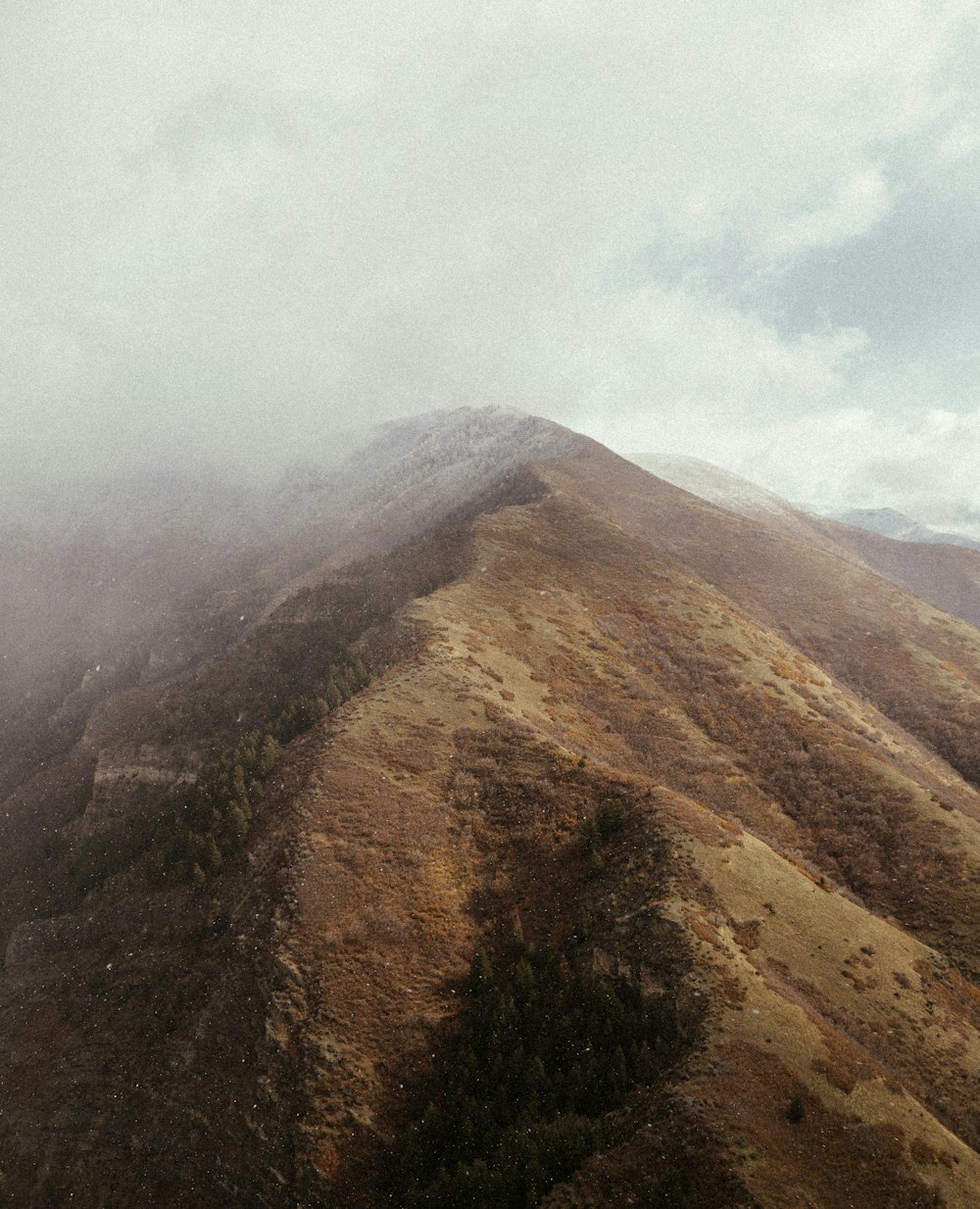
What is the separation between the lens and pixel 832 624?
6700 centimetres

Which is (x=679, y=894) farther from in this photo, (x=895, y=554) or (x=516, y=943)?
(x=895, y=554)

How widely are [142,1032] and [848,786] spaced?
4046cm

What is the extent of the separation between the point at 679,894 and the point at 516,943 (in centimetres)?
706

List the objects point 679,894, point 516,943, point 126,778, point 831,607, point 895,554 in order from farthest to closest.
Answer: point 895,554 < point 831,607 < point 126,778 < point 516,943 < point 679,894

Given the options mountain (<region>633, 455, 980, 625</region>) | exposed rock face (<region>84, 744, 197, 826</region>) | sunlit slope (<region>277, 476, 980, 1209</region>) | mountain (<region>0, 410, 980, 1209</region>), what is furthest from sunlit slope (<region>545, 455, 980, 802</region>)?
exposed rock face (<region>84, 744, 197, 826</region>)

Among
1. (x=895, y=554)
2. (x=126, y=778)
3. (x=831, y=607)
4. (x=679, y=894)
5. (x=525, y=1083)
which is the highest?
(x=895, y=554)

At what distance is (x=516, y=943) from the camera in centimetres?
2438

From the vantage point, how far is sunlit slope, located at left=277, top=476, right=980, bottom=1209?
16828mm

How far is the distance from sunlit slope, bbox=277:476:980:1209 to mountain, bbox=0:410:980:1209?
0.13m

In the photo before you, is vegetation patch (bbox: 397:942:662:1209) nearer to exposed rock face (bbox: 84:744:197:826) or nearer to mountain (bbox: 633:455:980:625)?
exposed rock face (bbox: 84:744:197:826)

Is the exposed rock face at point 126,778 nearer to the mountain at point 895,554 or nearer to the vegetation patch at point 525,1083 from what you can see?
the vegetation patch at point 525,1083

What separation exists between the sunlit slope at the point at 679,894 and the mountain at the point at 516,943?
13 centimetres

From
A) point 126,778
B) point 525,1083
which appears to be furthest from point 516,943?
point 126,778

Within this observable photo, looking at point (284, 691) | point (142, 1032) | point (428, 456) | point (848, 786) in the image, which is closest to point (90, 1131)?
point (142, 1032)
